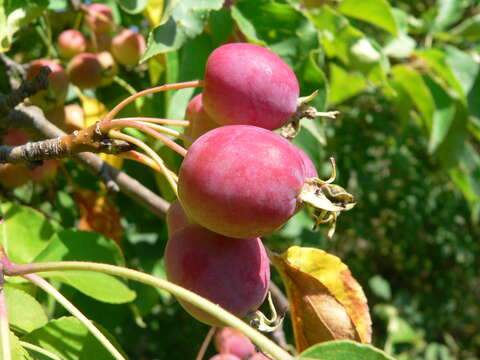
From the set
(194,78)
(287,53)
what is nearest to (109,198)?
(194,78)

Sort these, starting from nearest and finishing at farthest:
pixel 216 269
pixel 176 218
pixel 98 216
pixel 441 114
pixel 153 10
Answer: pixel 216 269
pixel 176 218
pixel 153 10
pixel 98 216
pixel 441 114

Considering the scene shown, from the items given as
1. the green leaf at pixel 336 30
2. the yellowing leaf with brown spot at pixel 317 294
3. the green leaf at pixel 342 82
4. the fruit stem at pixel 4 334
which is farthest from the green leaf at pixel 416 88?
the fruit stem at pixel 4 334

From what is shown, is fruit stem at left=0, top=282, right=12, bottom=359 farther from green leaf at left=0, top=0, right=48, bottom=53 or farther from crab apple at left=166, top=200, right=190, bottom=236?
green leaf at left=0, top=0, right=48, bottom=53

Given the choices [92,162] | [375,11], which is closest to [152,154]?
[92,162]

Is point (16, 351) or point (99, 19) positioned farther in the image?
point (99, 19)

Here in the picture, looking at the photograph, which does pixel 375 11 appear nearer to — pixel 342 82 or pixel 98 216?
pixel 342 82

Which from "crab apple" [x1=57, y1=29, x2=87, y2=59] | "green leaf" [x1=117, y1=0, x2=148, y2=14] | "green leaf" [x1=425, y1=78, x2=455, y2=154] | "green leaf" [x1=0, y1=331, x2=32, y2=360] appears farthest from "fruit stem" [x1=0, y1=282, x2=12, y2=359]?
"green leaf" [x1=425, y1=78, x2=455, y2=154]
